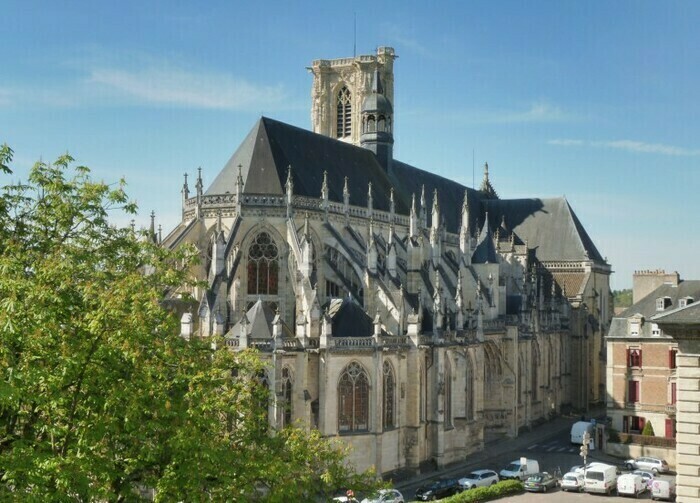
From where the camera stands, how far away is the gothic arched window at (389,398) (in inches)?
1804

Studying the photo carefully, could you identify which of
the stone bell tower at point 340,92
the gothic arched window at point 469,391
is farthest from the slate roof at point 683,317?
the stone bell tower at point 340,92

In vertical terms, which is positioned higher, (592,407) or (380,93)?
→ (380,93)

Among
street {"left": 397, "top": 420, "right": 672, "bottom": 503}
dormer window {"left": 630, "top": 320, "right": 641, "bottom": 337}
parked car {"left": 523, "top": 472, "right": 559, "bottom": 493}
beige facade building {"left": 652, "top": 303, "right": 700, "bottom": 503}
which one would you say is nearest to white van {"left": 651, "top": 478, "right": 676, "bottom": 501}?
street {"left": 397, "top": 420, "right": 672, "bottom": 503}

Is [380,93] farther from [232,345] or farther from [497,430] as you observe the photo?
[232,345]

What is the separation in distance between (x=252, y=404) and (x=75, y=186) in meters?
7.05

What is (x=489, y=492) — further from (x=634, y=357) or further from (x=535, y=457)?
(x=634, y=357)

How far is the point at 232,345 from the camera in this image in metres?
40.6

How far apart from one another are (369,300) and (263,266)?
5.97m

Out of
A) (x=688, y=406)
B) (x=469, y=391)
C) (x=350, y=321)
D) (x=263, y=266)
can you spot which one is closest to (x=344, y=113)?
(x=469, y=391)

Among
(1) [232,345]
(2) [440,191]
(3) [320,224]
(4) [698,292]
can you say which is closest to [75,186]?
(1) [232,345]

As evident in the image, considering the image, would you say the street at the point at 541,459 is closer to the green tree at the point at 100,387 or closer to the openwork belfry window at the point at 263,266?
the openwork belfry window at the point at 263,266

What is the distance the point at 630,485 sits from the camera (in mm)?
41906

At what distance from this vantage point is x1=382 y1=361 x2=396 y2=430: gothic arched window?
4581 cm

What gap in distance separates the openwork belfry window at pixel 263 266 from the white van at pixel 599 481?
18.3 metres
